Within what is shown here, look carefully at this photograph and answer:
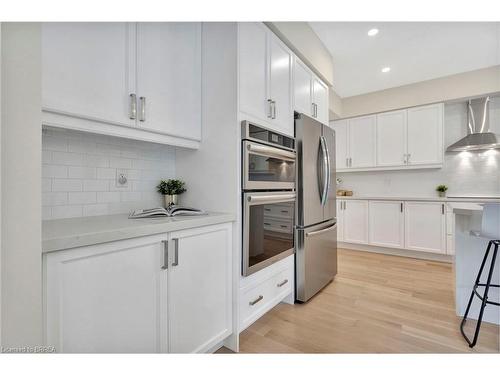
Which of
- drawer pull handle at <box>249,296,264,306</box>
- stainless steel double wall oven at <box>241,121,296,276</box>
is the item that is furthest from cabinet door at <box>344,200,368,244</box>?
drawer pull handle at <box>249,296,264,306</box>

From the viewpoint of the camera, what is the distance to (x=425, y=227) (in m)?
3.51

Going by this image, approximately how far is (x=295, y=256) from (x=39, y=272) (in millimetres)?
1862

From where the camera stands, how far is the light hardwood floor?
160cm

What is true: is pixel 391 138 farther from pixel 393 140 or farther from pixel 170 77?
pixel 170 77

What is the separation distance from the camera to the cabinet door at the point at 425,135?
361 centimetres

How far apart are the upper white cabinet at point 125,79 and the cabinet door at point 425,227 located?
11.2 feet

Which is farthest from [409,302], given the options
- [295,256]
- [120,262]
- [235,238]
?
[120,262]

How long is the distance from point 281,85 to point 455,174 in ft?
11.6

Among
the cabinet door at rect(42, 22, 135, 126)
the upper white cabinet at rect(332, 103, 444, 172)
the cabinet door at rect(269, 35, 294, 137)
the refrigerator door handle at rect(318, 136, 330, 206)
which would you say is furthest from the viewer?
the upper white cabinet at rect(332, 103, 444, 172)

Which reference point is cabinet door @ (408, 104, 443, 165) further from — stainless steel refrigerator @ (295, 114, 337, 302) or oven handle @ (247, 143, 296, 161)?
oven handle @ (247, 143, 296, 161)

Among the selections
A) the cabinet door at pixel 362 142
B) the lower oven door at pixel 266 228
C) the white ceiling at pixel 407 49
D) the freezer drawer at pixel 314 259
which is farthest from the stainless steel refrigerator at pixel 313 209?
the cabinet door at pixel 362 142

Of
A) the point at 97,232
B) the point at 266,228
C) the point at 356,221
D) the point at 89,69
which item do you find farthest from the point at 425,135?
the point at 97,232

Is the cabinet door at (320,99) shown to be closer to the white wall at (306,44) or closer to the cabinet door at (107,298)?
the white wall at (306,44)

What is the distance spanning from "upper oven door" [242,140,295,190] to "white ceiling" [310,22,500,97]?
1.51 metres
